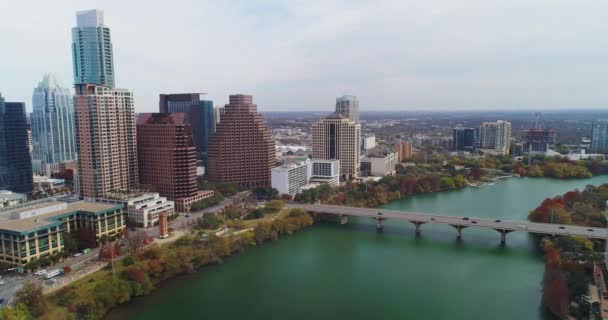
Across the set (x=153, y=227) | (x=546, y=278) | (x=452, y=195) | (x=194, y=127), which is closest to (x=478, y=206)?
(x=452, y=195)

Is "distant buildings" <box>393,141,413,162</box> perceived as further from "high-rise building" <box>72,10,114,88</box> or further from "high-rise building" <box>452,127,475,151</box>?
"high-rise building" <box>72,10,114,88</box>

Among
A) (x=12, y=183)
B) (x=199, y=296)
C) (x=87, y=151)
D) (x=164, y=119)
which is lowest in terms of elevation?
(x=199, y=296)

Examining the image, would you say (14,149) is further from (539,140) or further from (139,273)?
(539,140)

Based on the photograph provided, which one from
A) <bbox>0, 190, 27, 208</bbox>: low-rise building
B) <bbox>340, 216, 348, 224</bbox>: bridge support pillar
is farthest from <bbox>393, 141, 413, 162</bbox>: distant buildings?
<bbox>0, 190, 27, 208</bbox>: low-rise building

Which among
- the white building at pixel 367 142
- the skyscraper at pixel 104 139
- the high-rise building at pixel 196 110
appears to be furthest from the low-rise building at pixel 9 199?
the white building at pixel 367 142

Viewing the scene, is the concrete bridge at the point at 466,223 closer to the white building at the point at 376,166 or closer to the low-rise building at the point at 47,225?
the low-rise building at the point at 47,225

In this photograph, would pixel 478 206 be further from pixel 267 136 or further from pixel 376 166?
pixel 267 136
